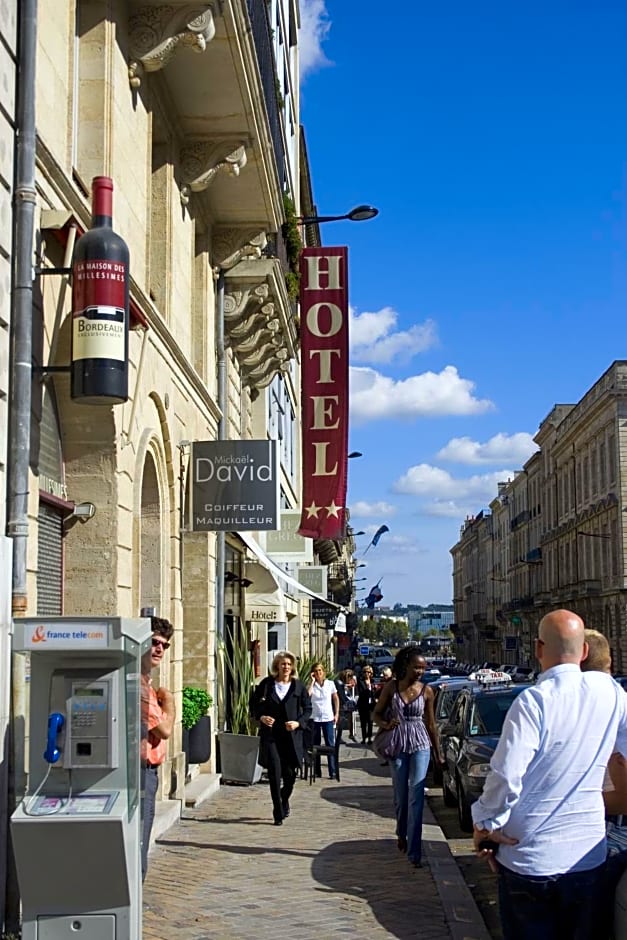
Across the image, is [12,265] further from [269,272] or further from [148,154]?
[269,272]

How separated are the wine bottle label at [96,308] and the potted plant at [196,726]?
7.16 metres

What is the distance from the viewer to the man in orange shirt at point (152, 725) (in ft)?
23.6

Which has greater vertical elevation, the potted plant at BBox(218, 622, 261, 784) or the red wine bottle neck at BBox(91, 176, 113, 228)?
the red wine bottle neck at BBox(91, 176, 113, 228)

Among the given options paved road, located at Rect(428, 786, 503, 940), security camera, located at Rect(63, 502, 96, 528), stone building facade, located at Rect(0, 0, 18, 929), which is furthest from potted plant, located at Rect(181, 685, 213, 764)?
stone building facade, located at Rect(0, 0, 18, 929)

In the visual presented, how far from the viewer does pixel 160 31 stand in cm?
1057

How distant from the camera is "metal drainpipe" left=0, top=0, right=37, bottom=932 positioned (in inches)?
265

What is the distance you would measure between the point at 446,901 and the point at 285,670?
12.3ft

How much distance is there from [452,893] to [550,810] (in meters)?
4.71

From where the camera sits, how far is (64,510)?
899cm

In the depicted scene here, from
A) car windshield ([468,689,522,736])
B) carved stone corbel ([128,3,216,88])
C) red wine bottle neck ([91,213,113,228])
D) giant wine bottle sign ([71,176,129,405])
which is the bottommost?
car windshield ([468,689,522,736])

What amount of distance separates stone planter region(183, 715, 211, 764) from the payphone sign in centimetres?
851

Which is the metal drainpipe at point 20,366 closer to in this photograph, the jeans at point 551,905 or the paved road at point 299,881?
the paved road at point 299,881

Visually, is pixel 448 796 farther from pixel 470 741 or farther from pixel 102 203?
pixel 102 203

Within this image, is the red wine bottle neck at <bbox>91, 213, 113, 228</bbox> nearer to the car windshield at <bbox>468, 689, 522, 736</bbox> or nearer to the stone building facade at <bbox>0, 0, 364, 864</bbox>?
the stone building facade at <bbox>0, 0, 364, 864</bbox>
